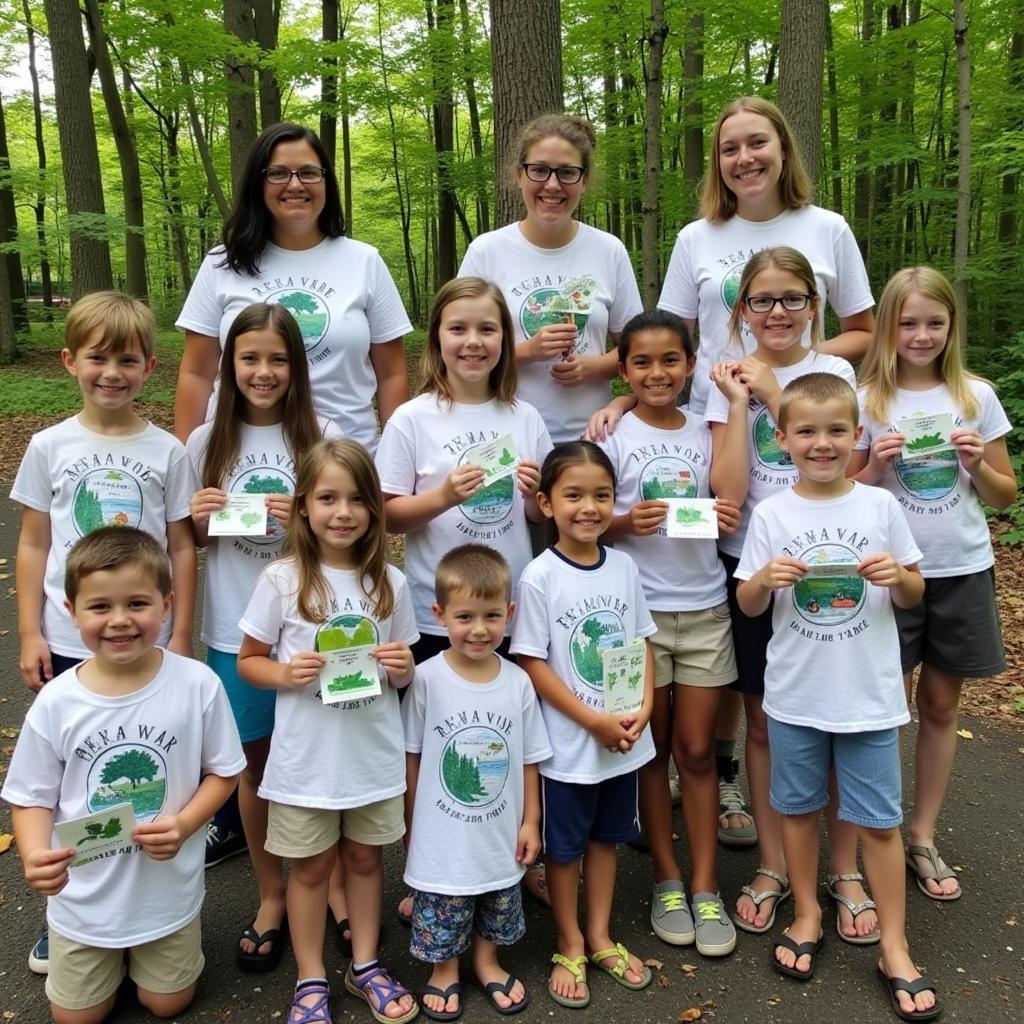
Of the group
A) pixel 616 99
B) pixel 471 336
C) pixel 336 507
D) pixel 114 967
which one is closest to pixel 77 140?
pixel 616 99

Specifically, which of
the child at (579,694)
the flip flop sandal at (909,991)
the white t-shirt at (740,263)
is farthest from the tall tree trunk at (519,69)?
the flip flop sandal at (909,991)

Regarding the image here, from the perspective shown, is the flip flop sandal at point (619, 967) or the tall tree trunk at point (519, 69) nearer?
the flip flop sandal at point (619, 967)

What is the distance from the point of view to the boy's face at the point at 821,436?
2637 mm

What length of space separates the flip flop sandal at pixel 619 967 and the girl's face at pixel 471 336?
2038mm

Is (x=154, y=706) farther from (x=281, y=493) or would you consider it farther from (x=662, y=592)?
(x=662, y=592)

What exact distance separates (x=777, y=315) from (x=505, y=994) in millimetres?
2466

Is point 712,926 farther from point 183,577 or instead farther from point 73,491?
point 73,491

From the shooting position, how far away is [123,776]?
240 cm

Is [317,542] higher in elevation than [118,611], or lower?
higher

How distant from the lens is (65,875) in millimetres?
2244

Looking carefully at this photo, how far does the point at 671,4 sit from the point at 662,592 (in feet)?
37.6

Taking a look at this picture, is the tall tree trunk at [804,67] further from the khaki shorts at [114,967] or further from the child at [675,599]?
the khaki shorts at [114,967]

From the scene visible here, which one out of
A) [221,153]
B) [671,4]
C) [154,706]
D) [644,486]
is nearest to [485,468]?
[644,486]

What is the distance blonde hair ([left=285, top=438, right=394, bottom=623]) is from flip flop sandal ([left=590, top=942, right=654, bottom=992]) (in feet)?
4.57
